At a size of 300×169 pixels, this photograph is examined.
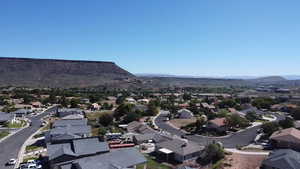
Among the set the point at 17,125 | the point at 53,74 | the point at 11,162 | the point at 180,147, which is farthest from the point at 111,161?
the point at 53,74

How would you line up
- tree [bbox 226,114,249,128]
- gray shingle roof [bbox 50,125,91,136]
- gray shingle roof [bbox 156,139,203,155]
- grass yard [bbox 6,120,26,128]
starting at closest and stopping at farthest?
gray shingle roof [bbox 156,139,203,155] < gray shingle roof [bbox 50,125,91,136] < tree [bbox 226,114,249,128] < grass yard [bbox 6,120,26,128]

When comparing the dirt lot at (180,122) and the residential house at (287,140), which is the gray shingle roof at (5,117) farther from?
the residential house at (287,140)

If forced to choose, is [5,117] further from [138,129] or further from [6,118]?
[138,129]

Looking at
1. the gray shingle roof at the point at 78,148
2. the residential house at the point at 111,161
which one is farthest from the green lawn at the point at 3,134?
the residential house at the point at 111,161

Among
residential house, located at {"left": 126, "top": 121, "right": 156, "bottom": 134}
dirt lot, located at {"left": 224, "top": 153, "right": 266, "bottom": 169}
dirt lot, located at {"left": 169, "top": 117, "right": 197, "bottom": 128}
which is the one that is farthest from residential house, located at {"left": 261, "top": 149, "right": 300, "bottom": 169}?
dirt lot, located at {"left": 169, "top": 117, "right": 197, "bottom": 128}

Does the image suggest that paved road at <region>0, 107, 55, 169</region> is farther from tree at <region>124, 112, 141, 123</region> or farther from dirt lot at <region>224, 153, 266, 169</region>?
dirt lot at <region>224, 153, 266, 169</region>

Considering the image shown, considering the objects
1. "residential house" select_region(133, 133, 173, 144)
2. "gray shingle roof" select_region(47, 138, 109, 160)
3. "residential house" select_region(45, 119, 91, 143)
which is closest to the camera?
"gray shingle roof" select_region(47, 138, 109, 160)

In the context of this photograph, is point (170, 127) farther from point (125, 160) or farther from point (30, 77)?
point (30, 77)

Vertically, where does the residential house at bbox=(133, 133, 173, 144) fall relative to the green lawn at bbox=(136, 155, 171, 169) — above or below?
above
